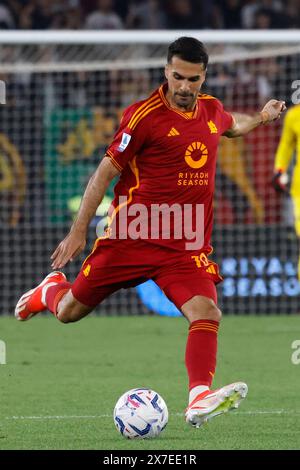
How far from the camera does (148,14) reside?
53.9 ft

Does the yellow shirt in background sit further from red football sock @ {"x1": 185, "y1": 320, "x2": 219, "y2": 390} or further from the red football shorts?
red football sock @ {"x1": 185, "y1": 320, "x2": 219, "y2": 390}

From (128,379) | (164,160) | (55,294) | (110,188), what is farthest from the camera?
(110,188)

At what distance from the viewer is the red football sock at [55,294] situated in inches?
291

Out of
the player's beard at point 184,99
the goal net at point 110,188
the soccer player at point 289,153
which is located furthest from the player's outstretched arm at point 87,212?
the goal net at point 110,188

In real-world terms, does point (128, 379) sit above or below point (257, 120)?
below

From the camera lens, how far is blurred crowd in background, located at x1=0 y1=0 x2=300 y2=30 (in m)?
16.0

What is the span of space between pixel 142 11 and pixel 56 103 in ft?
7.96

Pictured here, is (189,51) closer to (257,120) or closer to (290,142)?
(257,120)

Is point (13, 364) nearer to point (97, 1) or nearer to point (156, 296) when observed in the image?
point (156, 296)

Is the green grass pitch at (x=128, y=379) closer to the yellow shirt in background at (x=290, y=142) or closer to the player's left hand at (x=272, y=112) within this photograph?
the yellow shirt in background at (x=290, y=142)

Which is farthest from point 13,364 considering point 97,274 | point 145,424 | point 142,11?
point 142,11

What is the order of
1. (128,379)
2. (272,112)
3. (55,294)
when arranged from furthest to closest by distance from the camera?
(128,379), (55,294), (272,112)

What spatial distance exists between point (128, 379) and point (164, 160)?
246 cm

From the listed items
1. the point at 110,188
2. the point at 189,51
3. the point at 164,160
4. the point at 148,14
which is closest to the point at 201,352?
the point at 164,160
